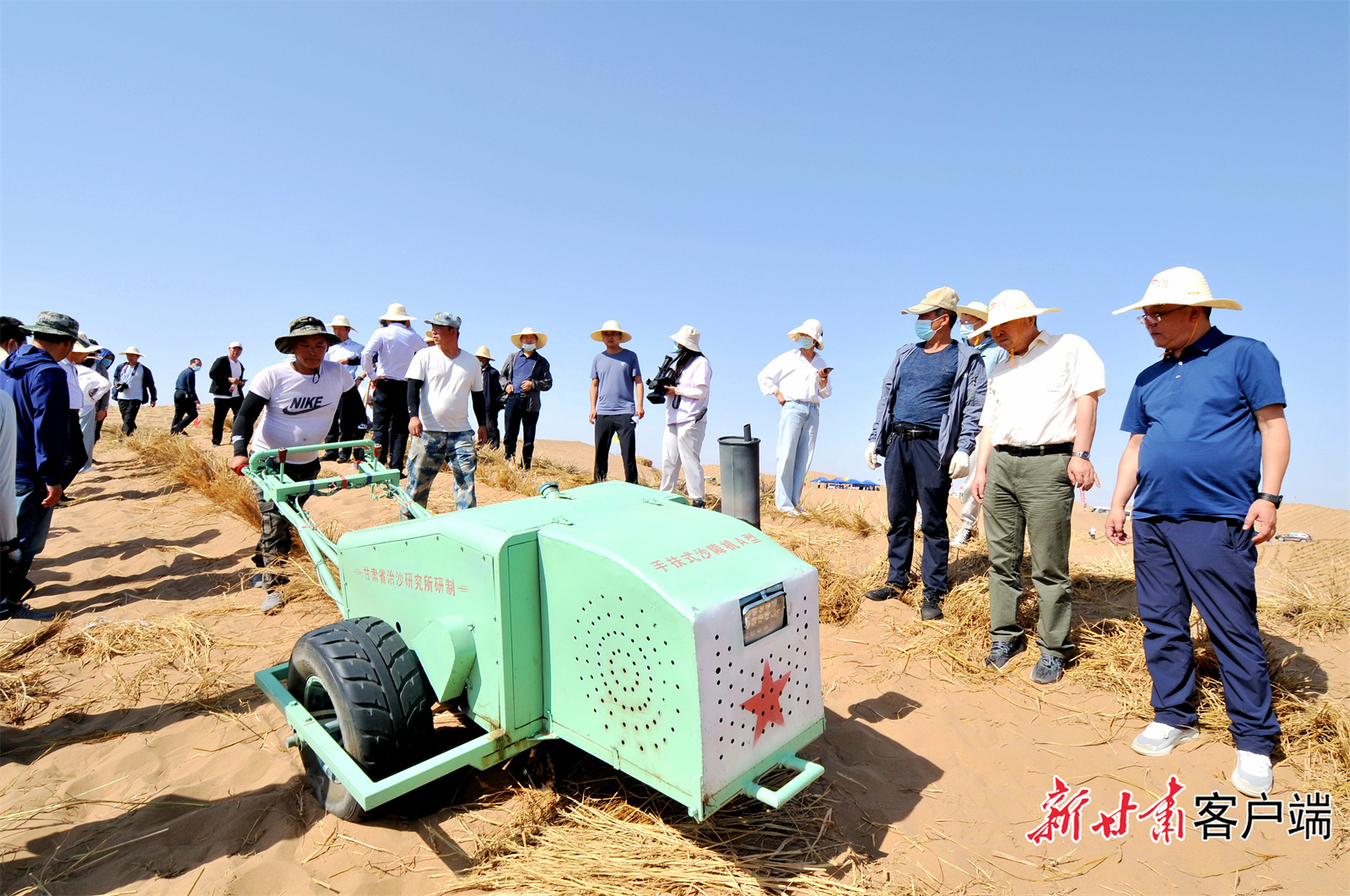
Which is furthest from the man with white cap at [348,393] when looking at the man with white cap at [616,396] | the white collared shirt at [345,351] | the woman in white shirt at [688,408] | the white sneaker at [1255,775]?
the white sneaker at [1255,775]

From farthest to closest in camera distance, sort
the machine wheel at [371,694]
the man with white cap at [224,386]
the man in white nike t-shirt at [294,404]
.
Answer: the man with white cap at [224,386], the man in white nike t-shirt at [294,404], the machine wheel at [371,694]

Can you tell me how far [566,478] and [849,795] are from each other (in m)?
7.55

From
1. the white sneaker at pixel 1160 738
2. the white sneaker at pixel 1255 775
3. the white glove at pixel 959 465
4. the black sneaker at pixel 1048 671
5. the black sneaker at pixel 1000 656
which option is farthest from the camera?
the white glove at pixel 959 465

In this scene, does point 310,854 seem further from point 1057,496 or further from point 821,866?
point 1057,496

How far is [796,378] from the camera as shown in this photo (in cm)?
771

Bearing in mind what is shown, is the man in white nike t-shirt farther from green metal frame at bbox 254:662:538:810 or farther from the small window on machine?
the small window on machine

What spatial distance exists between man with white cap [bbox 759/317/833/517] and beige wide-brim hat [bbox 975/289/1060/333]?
147 inches

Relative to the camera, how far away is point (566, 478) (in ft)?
33.1

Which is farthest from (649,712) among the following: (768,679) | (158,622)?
(158,622)

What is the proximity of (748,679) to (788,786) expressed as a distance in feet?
1.15

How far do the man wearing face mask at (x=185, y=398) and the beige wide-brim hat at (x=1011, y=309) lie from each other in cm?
1620

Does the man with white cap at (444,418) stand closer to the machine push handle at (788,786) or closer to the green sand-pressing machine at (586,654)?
the green sand-pressing machine at (586,654)

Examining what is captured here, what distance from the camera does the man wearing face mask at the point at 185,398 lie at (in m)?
15.0

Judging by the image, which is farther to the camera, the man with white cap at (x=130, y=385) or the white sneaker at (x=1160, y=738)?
the man with white cap at (x=130, y=385)
